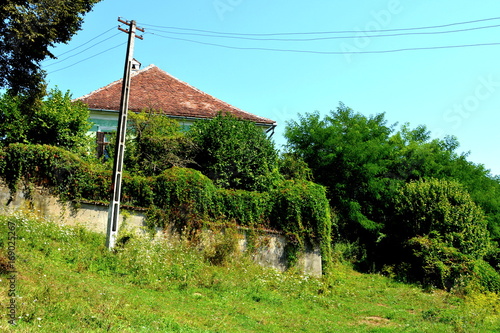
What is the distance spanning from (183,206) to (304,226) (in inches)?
191

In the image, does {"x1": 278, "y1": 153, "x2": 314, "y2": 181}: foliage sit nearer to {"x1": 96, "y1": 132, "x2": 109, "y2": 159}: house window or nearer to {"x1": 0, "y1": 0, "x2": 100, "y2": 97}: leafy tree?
{"x1": 96, "y1": 132, "x2": 109, "y2": 159}: house window

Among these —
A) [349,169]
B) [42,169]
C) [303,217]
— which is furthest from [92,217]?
[349,169]

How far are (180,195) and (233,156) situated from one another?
3.26 metres

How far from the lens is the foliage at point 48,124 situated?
17.9 m

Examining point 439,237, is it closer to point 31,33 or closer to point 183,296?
point 183,296

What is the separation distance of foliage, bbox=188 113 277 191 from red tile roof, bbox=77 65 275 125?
315 centimetres

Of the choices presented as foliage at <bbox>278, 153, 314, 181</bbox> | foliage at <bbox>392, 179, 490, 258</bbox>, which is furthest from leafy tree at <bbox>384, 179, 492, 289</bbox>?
foliage at <bbox>278, 153, 314, 181</bbox>

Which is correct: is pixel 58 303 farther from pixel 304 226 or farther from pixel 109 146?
pixel 109 146

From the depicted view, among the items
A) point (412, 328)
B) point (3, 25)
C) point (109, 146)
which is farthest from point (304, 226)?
point (3, 25)

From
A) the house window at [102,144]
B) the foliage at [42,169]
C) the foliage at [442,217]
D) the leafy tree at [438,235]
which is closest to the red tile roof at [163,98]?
the house window at [102,144]

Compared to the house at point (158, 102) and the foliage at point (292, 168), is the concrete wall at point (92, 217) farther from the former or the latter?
the house at point (158, 102)

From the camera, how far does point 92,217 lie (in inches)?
602

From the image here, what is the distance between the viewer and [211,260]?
50.4 feet

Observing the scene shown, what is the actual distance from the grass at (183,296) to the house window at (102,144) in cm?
699
